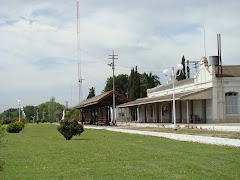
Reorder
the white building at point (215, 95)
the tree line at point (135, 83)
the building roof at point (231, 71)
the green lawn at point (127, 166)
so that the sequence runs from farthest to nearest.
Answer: the tree line at point (135, 83), the building roof at point (231, 71), the white building at point (215, 95), the green lawn at point (127, 166)

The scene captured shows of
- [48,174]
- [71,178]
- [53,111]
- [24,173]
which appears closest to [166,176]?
[71,178]

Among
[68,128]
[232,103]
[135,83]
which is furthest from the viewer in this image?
[135,83]

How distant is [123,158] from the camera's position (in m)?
11.1

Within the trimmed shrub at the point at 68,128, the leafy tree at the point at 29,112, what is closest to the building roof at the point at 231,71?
the trimmed shrub at the point at 68,128

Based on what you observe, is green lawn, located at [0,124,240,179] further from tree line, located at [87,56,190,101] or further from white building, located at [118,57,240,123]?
tree line, located at [87,56,190,101]

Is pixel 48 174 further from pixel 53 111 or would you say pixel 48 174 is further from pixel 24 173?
pixel 53 111

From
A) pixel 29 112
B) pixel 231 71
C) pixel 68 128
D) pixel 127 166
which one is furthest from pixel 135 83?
pixel 29 112

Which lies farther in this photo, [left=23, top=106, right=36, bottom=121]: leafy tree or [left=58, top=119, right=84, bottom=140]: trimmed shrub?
[left=23, top=106, right=36, bottom=121]: leafy tree

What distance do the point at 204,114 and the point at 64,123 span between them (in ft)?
63.7

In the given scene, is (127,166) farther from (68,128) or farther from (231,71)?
(231,71)

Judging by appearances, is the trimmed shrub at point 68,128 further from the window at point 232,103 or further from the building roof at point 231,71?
the building roof at point 231,71

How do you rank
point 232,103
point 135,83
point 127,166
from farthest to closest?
point 135,83, point 232,103, point 127,166

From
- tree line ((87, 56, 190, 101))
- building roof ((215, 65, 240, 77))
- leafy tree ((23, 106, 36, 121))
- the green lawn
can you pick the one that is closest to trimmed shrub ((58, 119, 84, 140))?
the green lawn

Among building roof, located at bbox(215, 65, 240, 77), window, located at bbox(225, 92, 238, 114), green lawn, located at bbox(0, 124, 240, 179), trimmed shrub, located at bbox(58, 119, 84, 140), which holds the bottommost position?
green lawn, located at bbox(0, 124, 240, 179)
